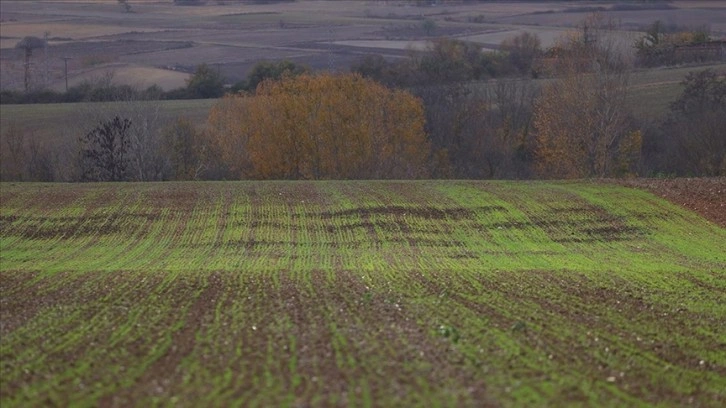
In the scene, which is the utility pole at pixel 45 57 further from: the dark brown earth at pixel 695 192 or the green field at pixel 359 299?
the dark brown earth at pixel 695 192

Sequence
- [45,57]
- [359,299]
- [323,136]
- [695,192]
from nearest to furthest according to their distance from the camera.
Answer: [359,299] → [695,192] → [323,136] → [45,57]

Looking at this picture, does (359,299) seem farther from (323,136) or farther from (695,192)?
(323,136)

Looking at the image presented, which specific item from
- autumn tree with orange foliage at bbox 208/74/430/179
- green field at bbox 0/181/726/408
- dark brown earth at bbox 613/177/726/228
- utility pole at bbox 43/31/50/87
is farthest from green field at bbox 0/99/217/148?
dark brown earth at bbox 613/177/726/228

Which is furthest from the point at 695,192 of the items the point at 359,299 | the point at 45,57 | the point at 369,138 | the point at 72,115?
the point at 45,57

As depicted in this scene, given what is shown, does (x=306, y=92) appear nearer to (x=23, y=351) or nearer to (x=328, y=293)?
(x=328, y=293)

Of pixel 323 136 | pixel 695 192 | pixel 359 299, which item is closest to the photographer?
pixel 359 299
